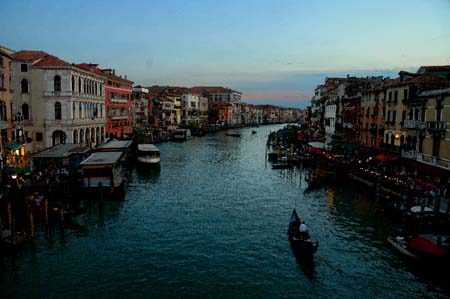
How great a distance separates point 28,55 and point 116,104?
1962 cm

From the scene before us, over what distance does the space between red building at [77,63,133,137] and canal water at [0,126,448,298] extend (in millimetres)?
29030

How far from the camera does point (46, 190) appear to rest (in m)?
22.4

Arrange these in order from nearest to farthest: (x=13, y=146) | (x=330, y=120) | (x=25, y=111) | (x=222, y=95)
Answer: (x=13, y=146) < (x=25, y=111) < (x=330, y=120) < (x=222, y=95)

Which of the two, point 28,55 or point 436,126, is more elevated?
point 28,55

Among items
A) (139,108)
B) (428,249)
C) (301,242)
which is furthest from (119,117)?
(428,249)

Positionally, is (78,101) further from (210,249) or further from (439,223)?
(439,223)

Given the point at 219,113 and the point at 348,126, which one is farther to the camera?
the point at 219,113

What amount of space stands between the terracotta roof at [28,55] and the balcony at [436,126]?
109ft

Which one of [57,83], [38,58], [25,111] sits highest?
[38,58]

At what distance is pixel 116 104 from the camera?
186 ft

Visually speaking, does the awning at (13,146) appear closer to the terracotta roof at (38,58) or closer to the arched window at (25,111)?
the arched window at (25,111)

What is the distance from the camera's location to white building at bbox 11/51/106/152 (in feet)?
119

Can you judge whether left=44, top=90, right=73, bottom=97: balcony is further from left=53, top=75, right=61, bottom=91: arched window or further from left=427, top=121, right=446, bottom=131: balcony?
left=427, top=121, right=446, bottom=131: balcony

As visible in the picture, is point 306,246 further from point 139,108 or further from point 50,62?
point 139,108
